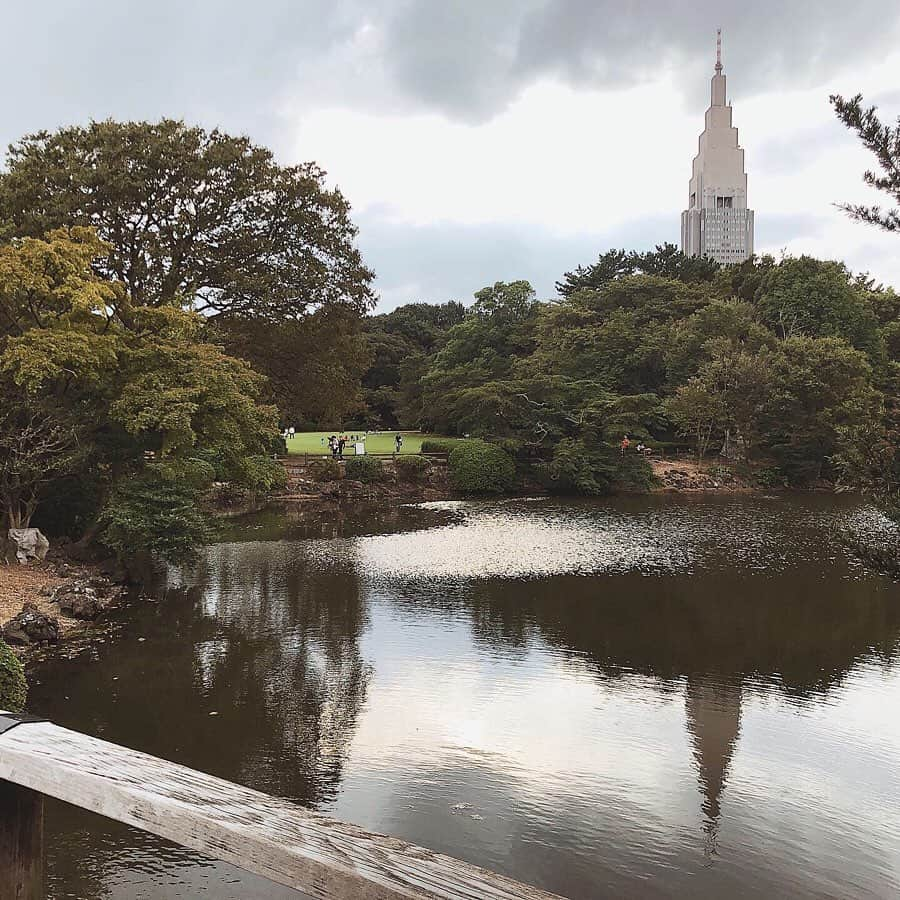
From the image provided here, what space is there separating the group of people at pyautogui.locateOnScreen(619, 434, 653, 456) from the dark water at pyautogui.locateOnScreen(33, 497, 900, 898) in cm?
1206

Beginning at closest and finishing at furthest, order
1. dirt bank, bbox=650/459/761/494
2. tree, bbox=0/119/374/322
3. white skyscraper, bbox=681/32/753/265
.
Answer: tree, bbox=0/119/374/322
dirt bank, bbox=650/459/761/494
white skyscraper, bbox=681/32/753/265

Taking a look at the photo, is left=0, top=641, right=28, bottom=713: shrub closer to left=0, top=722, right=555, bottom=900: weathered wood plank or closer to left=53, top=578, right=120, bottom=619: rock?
left=53, top=578, right=120, bottom=619: rock

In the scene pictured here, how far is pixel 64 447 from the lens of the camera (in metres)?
10.7

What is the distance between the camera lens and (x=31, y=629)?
834 cm

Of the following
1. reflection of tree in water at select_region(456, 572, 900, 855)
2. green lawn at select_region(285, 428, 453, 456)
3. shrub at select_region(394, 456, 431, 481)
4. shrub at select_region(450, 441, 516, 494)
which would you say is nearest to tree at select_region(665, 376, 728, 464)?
shrub at select_region(450, 441, 516, 494)

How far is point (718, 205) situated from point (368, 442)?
266 feet

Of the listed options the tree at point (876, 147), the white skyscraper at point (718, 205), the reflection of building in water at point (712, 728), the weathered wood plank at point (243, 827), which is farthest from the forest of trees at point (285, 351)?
the white skyscraper at point (718, 205)

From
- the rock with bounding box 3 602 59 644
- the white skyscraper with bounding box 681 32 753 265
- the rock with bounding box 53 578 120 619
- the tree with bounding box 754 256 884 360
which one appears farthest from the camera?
the white skyscraper with bounding box 681 32 753 265

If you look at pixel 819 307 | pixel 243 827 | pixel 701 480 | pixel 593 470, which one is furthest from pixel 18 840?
pixel 819 307

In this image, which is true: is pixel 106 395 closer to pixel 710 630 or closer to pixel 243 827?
pixel 710 630

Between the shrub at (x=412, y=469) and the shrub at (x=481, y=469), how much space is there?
3.31 feet

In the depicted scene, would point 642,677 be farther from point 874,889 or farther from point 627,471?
point 627,471

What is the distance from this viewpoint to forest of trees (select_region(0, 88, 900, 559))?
1068 centimetres

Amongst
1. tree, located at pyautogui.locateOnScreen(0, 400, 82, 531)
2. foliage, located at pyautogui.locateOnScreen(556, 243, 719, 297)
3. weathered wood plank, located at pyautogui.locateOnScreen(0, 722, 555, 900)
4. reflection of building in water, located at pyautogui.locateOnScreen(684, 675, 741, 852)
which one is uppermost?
foliage, located at pyautogui.locateOnScreen(556, 243, 719, 297)
